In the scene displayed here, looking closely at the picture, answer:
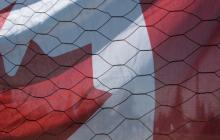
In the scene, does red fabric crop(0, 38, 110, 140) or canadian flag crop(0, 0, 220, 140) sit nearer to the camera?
canadian flag crop(0, 0, 220, 140)

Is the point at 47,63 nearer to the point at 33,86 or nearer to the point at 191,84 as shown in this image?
the point at 33,86

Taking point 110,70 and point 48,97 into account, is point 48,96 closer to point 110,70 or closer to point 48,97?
point 48,97

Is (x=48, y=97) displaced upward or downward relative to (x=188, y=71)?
downward

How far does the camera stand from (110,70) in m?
1.45

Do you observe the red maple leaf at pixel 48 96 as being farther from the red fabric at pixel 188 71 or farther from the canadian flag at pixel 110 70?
the red fabric at pixel 188 71

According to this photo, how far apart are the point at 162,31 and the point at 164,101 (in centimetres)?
20

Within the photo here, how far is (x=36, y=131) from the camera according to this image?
5.06 feet

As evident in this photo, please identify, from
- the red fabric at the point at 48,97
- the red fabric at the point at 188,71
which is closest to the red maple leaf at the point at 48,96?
the red fabric at the point at 48,97

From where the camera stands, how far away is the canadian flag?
134 centimetres

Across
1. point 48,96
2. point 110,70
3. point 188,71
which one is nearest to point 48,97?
point 48,96

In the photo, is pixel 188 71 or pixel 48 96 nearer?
pixel 188 71

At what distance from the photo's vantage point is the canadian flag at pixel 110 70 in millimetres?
1343

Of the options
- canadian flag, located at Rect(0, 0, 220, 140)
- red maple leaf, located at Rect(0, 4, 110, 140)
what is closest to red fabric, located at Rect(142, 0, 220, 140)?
canadian flag, located at Rect(0, 0, 220, 140)

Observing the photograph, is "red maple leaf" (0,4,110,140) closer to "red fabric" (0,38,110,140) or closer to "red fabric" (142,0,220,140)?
"red fabric" (0,38,110,140)
